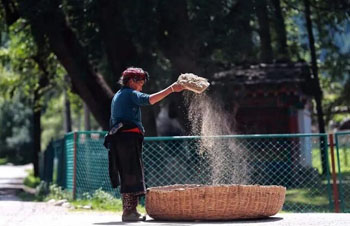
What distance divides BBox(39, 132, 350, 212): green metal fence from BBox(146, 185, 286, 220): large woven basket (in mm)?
3393

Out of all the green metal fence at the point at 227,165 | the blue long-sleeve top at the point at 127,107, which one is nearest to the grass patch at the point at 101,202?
the green metal fence at the point at 227,165

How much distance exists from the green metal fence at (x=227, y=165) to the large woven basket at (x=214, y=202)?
3.39m

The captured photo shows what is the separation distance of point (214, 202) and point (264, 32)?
17.0 metres

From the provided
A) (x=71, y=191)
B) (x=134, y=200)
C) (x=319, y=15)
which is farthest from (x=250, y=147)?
(x=319, y=15)

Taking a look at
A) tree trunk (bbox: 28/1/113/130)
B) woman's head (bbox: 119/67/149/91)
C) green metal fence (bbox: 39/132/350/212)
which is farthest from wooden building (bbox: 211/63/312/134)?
woman's head (bbox: 119/67/149/91)

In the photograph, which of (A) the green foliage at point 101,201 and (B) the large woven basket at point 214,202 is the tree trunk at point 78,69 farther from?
(B) the large woven basket at point 214,202

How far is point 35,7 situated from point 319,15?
35.4ft

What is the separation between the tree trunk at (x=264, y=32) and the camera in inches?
794

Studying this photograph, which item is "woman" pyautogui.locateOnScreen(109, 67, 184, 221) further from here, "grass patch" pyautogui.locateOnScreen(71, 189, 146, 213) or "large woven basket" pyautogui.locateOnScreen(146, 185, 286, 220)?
"grass patch" pyautogui.locateOnScreen(71, 189, 146, 213)

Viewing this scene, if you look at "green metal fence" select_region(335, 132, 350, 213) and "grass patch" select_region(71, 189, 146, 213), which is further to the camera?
"green metal fence" select_region(335, 132, 350, 213)

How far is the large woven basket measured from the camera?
888cm

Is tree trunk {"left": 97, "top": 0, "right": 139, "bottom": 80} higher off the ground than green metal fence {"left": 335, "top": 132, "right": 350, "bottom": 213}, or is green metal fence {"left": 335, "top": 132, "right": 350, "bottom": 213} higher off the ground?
tree trunk {"left": 97, "top": 0, "right": 139, "bottom": 80}

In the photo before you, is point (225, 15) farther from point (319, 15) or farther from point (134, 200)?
point (134, 200)

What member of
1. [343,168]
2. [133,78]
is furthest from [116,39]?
[133,78]
